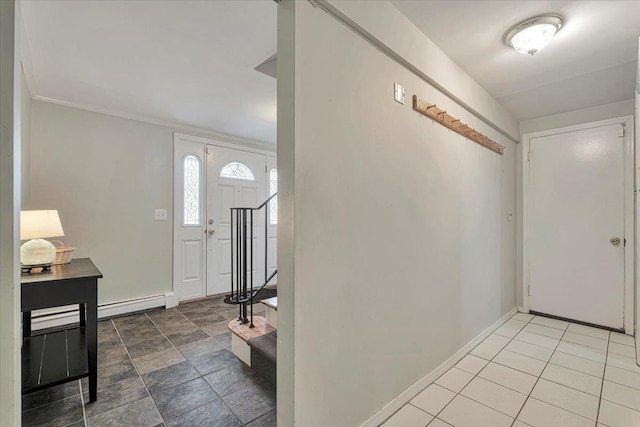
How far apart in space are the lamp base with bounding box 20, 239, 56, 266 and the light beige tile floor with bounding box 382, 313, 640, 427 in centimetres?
224

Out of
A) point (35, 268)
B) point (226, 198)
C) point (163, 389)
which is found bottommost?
point (163, 389)

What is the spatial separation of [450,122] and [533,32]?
0.66 m

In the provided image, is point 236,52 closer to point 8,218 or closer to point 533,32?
point 8,218

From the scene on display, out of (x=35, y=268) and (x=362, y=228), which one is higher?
(x=362, y=228)

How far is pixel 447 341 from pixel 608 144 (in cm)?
254

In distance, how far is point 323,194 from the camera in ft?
4.30

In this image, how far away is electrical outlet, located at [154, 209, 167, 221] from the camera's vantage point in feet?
11.3

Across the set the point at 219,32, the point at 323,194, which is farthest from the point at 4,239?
the point at 219,32

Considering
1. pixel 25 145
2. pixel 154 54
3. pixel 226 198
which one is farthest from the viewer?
pixel 226 198

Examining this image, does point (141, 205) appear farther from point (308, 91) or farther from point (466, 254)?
point (466, 254)

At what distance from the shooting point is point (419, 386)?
71.7 inches

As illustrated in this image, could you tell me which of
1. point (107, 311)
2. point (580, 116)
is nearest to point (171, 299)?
point (107, 311)

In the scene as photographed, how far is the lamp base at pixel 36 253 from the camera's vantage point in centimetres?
177

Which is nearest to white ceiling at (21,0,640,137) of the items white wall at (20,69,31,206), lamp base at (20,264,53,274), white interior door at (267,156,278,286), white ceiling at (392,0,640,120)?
white ceiling at (392,0,640,120)
